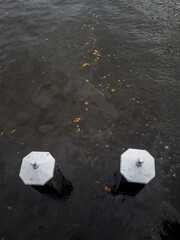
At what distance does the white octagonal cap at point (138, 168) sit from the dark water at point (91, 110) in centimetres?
249

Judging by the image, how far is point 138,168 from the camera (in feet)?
10.7

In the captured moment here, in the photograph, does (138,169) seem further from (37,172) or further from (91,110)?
(91,110)

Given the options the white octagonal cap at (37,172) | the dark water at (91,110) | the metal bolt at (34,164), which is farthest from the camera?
the dark water at (91,110)

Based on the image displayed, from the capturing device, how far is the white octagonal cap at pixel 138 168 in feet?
10.6

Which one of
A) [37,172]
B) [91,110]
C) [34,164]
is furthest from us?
[91,110]

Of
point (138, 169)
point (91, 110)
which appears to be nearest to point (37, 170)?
point (138, 169)

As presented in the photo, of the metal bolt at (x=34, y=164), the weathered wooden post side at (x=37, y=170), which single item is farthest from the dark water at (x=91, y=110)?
the metal bolt at (x=34, y=164)

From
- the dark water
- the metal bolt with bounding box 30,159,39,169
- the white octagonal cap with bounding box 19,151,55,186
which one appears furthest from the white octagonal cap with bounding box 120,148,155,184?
the dark water

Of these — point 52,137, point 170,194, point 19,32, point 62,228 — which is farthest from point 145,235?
point 19,32

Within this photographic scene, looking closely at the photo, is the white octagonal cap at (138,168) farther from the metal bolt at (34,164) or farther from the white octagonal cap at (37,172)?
the metal bolt at (34,164)

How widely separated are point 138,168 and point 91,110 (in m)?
4.23

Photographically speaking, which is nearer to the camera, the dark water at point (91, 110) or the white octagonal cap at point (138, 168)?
the white octagonal cap at point (138, 168)

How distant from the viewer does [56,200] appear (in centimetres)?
531

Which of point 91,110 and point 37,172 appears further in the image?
point 91,110
